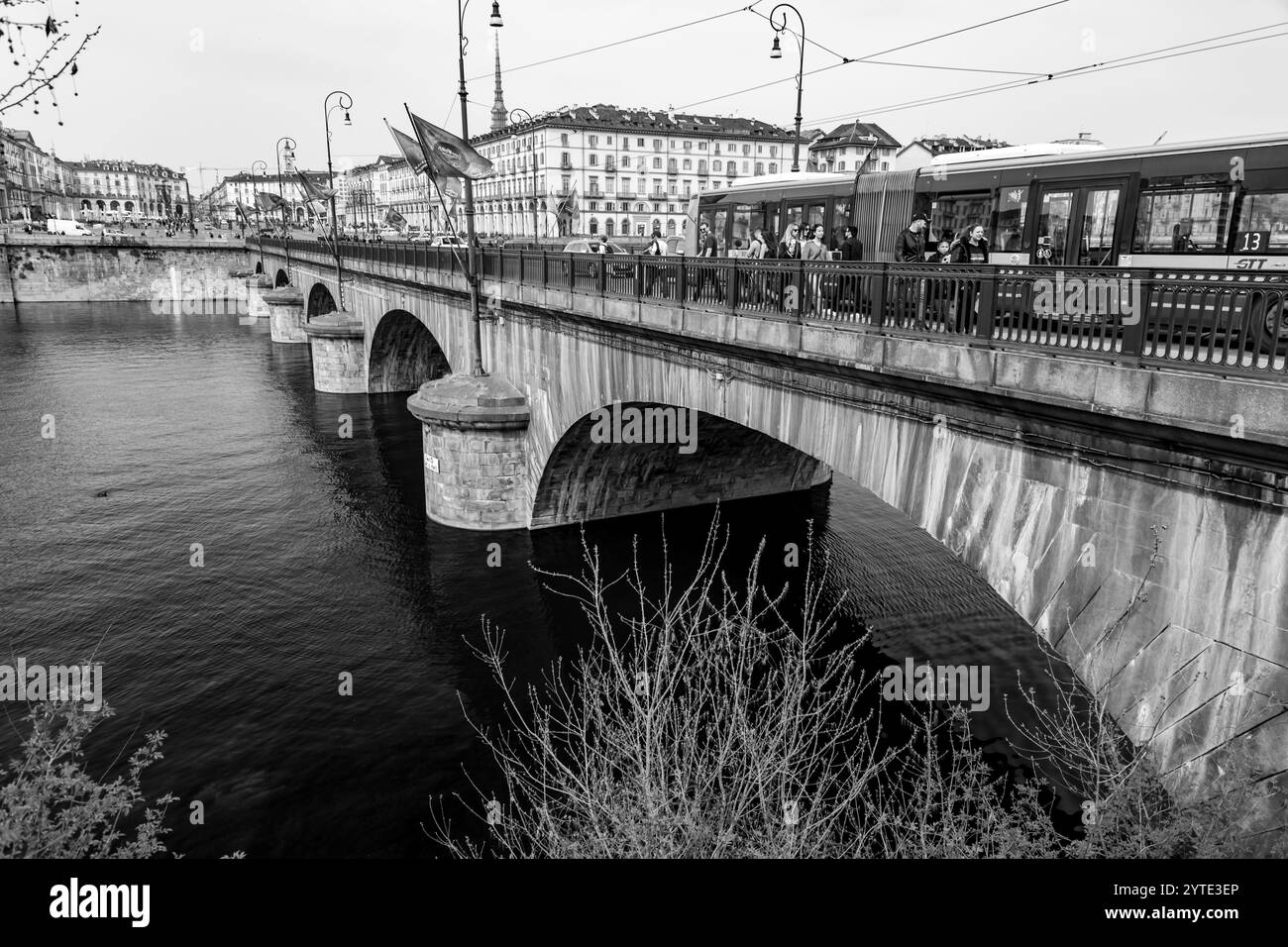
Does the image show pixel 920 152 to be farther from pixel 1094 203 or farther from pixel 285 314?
pixel 285 314

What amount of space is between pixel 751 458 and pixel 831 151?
87.0 metres

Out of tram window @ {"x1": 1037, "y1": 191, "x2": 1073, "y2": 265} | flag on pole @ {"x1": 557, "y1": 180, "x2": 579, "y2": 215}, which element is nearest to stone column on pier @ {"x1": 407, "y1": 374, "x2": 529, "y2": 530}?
tram window @ {"x1": 1037, "y1": 191, "x2": 1073, "y2": 265}

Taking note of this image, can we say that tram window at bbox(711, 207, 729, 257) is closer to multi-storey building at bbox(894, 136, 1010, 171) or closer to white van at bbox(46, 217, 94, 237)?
multi-storey building at bbox(894, 136, 1010, 171)

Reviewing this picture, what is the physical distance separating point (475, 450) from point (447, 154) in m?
7.92

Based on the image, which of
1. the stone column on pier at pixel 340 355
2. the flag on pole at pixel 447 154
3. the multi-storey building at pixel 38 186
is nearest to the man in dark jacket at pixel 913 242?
the flag on pole at pixel 447 154

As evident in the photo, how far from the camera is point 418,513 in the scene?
25672 millimetres

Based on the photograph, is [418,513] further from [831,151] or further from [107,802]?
[831,151]

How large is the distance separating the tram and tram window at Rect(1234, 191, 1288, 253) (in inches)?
0.5

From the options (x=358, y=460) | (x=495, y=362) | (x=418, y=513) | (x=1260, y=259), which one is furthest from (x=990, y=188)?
(x=358, y=460)

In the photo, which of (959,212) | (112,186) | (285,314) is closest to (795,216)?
(959,212)

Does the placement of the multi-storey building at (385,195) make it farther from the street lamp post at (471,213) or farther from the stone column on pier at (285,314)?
the street lamp post at (471,213)

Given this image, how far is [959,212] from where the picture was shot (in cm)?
1579

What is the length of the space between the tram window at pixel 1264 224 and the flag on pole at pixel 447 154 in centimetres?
1428

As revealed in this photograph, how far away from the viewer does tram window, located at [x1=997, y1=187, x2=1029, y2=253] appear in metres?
14.5
